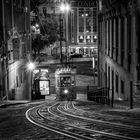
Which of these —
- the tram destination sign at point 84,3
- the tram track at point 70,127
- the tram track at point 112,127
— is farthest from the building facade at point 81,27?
the tram track at point 112,127

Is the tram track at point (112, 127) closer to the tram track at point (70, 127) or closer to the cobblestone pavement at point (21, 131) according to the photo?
the tram track at point (70, 127)

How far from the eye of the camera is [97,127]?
37.9ft

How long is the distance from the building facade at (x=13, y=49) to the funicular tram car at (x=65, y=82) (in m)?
3.66

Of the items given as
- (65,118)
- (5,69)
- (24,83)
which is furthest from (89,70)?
(65,118)

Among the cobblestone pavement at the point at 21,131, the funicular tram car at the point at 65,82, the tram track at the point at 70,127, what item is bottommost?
the cobblestone pavement at the point at 21,131

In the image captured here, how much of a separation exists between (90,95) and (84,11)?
58.8 metres

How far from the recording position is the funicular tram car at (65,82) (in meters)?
30.1

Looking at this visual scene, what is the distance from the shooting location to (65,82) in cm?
3036

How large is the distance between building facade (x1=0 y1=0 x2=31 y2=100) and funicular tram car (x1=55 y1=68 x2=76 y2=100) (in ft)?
12.0

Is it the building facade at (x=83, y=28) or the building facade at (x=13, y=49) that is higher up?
the building facade at (x=83, y=28)

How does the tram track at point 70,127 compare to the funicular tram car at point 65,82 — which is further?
the funicular tram car at point 65,82

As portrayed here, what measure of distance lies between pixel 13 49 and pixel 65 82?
17.3 feet

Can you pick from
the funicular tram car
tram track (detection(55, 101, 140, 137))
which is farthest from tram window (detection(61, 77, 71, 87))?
tram track (detection(55, 101, 140, 137))

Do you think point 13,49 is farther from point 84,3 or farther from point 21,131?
point 84,3
